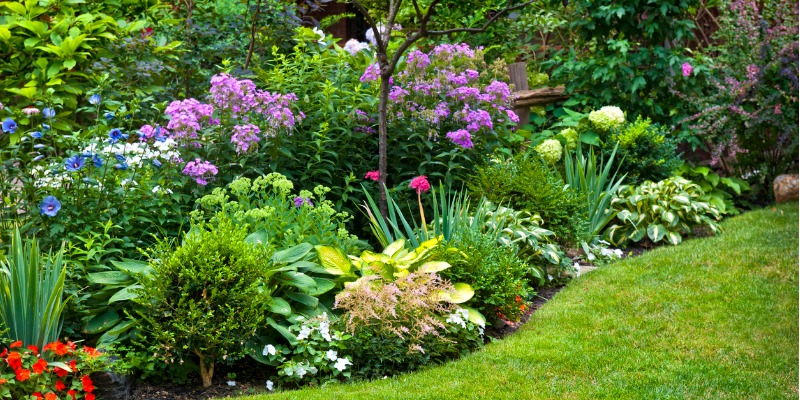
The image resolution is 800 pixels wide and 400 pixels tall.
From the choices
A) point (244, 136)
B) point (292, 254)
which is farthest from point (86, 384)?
point (244, 136)

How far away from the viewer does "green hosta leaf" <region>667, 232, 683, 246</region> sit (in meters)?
7.03

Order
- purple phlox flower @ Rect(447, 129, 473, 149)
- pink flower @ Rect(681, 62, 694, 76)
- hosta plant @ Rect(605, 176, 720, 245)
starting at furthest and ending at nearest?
pink flower @ Rect(681, 62, 694, 76) < hosta plant @ Rect(605, 176, 720, 245) < purple phlox flower @ Rect(447, 129, 473, 149)

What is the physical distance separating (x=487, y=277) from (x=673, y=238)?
268cm

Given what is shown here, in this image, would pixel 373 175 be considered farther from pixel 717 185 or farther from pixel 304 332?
pixel 717 185

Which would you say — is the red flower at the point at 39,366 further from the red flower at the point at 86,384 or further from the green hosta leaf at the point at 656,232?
the green hosta leaf at the point at 656,232

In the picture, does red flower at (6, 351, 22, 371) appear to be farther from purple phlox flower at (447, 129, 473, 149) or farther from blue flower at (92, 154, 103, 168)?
purple phlox flower at (447, 129, 473, 149)

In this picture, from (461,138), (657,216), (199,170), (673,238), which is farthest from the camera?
(657,216)

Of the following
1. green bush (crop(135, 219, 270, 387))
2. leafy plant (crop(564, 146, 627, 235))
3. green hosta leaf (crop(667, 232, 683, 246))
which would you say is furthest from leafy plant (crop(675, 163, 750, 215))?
green bush (crop(135, 219, 270, 387))

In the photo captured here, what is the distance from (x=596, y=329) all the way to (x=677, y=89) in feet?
15.5

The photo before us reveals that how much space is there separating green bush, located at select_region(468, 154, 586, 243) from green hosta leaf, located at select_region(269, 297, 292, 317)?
7.85ft

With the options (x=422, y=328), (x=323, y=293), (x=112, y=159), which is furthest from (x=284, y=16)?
(x=422, y=328)

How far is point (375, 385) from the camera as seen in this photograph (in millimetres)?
4137

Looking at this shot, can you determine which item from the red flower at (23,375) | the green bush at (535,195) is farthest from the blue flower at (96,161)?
the green bush at (535,195)

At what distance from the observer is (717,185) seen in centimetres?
874
